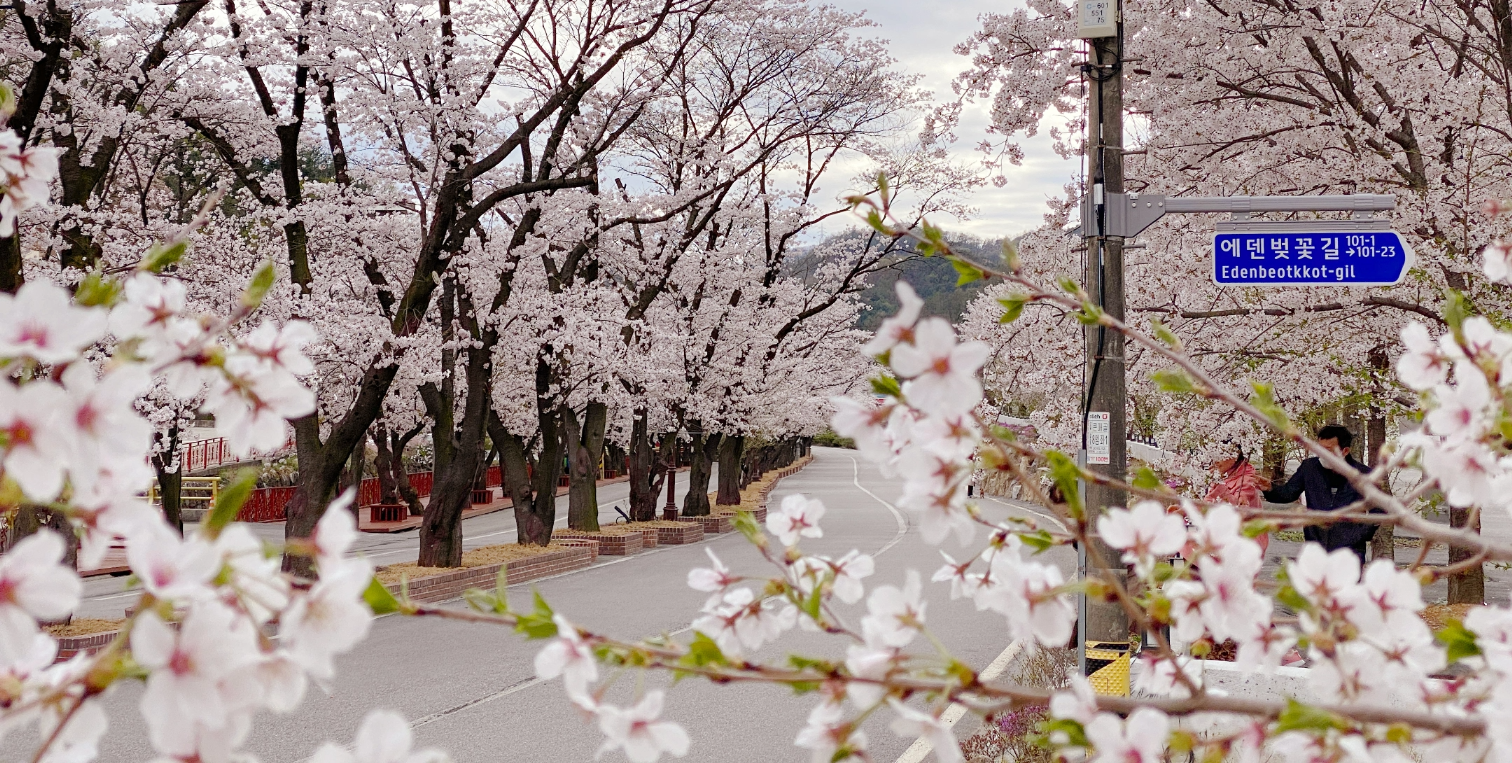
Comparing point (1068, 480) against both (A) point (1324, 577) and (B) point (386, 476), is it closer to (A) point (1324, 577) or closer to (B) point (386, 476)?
(A) point (1324, 577)

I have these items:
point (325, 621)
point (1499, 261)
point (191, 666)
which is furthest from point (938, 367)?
point (1499, 261)

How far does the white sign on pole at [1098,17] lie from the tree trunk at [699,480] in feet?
69.4

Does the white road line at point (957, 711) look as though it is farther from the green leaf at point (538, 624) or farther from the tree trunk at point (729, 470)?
the tree trunk at point (729, 470)

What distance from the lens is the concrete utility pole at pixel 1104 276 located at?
6258mm

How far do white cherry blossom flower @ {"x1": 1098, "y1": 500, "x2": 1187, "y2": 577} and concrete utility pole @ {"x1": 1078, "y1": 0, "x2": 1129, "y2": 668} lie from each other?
5016mm

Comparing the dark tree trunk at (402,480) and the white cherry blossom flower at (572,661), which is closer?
the white cherry blossom flower at (572,661)

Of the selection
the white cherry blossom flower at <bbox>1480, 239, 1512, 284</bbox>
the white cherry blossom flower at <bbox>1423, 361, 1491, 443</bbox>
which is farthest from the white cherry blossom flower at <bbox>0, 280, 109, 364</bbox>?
the white cherry blossom flower at <bbox>1480, 239, 1512, 284</bbox>

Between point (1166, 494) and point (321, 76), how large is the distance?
14249 mm

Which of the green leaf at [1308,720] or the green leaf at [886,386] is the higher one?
the green leaf at [886,386]

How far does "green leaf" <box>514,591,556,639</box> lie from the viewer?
130 centimetres

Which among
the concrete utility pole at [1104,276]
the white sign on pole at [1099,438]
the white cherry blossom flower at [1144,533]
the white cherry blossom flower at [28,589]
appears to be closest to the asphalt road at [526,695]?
the concrete utility pole at [1104,276]

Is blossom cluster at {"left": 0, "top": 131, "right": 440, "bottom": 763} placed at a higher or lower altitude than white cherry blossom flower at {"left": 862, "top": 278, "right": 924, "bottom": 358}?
lower

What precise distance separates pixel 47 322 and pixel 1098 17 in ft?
20.1

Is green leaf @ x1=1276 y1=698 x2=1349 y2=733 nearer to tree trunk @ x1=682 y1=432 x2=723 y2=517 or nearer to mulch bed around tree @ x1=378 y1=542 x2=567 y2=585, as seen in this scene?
mulch bed around tree @ x1=378 y1=542 x2=567 y2=585
